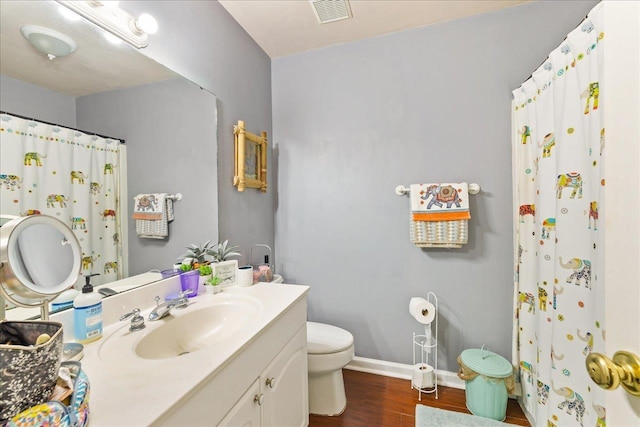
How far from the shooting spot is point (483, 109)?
5.74 ft

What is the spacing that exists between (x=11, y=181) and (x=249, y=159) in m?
1.18

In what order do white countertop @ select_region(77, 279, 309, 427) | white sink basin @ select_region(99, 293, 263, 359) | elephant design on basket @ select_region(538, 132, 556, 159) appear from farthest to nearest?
elephant design on basket @ select_region(538, 132, 556, 159) → white sink basin @ select_region(99, 293, 263, 359) → white countertop @ select_region(77, 279, 309, 427)

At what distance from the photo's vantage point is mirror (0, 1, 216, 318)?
79 cm

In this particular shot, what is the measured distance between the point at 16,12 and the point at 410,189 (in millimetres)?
1901

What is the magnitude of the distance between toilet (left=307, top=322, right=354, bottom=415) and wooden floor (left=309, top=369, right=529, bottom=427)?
0.19 feet

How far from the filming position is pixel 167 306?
1064mm

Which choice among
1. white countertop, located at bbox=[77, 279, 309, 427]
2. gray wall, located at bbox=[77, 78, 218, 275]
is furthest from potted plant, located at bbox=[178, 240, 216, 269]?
white countertop, located at bbox=[77, 279, 309, 427]

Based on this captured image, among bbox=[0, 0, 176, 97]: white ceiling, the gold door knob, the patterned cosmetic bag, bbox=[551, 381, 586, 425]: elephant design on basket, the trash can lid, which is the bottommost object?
the trash can lid

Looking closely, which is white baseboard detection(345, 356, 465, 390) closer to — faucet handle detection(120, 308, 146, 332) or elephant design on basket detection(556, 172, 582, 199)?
elephant design on basket detection(556, 172, 582, 199)

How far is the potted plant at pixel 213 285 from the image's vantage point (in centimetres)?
131

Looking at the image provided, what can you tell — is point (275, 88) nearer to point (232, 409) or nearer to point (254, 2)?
point (254, 2)

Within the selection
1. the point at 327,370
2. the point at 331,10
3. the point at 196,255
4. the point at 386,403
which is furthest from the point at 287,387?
the point at 331,10

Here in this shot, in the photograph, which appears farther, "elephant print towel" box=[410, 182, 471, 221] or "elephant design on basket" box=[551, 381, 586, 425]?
"elephant print towel" box=[410, 182, 471, 221]

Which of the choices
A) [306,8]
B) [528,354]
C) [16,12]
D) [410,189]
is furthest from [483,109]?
[16,12]
